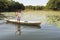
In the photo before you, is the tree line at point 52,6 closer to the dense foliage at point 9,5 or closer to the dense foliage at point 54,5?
the dense foliage at point 54,5

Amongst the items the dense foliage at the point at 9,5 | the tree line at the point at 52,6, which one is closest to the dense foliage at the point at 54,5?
the tree line at the point at 52,6

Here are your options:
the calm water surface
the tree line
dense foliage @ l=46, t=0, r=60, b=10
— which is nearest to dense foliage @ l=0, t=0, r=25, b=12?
the tree line

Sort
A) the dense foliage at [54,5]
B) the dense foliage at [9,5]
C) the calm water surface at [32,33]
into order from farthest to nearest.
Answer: the dense foliage at [54,5] → the dense foliage at [9,5] → the calm water surface at [32,33]

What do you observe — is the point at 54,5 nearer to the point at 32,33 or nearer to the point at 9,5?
the point at 9,5

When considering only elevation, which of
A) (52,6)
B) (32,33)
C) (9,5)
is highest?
(9,5)

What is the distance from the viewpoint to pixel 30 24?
1238 inches

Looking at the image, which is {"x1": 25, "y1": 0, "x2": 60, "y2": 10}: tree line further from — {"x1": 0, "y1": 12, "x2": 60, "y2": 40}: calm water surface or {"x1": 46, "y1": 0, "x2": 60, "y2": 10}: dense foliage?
{"x1": 0, "y1": 12, "x2": 60, "y2": 40}: calm water surface

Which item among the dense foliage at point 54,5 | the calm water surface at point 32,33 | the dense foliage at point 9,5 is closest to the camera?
the calm water surface at point 32,33

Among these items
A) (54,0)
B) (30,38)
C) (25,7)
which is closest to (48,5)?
(54,0)

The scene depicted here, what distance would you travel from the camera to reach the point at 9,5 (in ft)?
252

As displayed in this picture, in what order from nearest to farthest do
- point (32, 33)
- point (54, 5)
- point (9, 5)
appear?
point (32, 33) → point (9, 5) → point (54, 5)

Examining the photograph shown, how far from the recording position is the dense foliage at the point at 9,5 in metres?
73.2

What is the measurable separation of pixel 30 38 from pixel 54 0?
5861 centimetres

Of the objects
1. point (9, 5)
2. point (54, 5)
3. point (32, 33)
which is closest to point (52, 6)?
point (54, 5)
